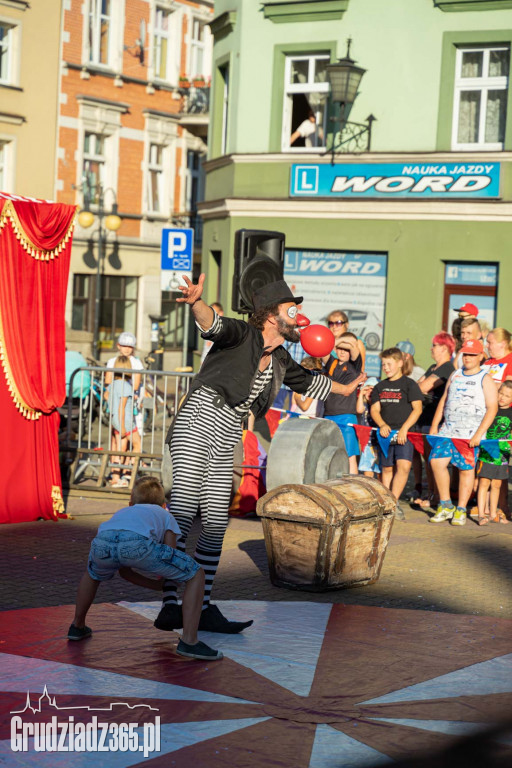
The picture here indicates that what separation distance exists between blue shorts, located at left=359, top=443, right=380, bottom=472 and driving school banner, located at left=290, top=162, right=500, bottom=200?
29.5ft

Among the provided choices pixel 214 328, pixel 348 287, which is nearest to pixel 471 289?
pixel 348 287

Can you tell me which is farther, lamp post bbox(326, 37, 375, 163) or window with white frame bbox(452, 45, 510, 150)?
lamp post bbox(326, 37, 375, 163)

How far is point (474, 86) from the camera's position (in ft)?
65.4

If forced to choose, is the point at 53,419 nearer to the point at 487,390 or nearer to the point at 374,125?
the point at 487,390

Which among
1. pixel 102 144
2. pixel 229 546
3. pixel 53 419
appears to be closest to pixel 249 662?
pixel 229 546

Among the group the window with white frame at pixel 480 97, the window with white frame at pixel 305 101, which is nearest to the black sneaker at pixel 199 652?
the window with white frame at pixel 480 97

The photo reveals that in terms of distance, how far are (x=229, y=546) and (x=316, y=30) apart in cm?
1411

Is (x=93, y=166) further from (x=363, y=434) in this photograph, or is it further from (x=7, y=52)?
(x=363, y=434)

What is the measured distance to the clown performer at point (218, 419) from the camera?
6.47 m

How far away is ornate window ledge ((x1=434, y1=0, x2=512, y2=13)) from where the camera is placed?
1933 centimetres

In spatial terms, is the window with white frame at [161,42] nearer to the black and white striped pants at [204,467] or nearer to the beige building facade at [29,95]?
the beige building facade at [29,95]

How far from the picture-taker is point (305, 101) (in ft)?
70.7

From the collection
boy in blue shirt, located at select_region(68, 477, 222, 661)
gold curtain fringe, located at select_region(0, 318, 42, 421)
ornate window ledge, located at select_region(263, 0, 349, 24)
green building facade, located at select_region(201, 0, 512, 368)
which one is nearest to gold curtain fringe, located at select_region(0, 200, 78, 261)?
gold curtain fringe, located at select_region(0, 318, 42, 421)

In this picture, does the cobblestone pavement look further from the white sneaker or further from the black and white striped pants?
the black and white striped pants
